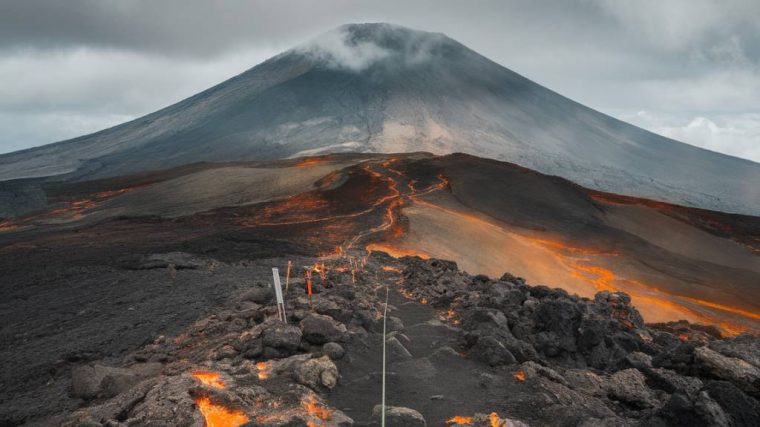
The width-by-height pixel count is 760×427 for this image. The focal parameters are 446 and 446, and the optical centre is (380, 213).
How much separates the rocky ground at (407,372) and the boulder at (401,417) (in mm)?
20

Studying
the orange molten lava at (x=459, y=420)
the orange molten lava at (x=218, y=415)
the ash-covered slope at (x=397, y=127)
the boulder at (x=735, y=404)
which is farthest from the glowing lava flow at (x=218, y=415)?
the ash-covered slope at (x=397, y=127)

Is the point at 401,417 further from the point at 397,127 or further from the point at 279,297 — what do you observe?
the point at 397,127

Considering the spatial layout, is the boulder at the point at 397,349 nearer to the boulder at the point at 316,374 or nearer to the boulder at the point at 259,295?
the boulder at the point at 316,374

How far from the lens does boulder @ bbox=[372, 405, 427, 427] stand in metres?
5.24

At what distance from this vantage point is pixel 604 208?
42.7 metres

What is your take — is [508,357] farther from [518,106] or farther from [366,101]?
[518,106]

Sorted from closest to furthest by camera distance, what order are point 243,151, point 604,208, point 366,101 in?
point 604,208
point 243,151
point 366,101

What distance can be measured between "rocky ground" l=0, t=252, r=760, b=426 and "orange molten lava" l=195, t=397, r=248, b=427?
17 millimetres

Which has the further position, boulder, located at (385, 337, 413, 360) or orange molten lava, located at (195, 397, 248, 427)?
boulder, located at (385, 337, 413, 360)

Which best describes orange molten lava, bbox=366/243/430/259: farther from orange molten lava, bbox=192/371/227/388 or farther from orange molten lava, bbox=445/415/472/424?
orange molten lava, bbox=445/415/472/424

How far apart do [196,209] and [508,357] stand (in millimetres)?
31259

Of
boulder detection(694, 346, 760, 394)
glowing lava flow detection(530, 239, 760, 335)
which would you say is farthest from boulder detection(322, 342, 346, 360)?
glowing lava flow detection(530, 239, 760, 335)

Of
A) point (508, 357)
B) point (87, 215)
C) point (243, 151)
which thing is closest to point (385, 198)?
point (87, 215)

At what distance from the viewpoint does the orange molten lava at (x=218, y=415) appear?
4977mm
